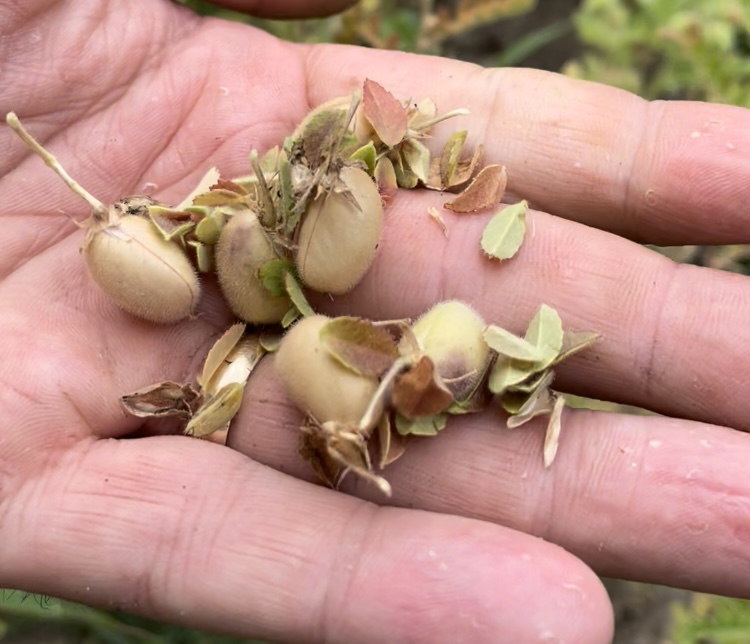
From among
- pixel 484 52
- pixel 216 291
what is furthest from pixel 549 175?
pixel 484 52

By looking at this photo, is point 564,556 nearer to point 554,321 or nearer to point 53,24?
point 554,321

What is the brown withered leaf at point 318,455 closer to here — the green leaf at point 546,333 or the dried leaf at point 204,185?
Answer: the green leaf at point 546,333

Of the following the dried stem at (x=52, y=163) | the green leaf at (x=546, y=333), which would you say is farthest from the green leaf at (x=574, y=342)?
the dried stem at (x=52, y=163)

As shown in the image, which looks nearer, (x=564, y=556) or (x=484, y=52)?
(x=564, y=556)

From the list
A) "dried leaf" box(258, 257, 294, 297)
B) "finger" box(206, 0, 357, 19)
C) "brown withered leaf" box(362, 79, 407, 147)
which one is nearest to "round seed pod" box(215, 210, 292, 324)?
"dried leaf" box(258, 257, 294, 297)

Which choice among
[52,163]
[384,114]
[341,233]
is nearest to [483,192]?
[384,114]

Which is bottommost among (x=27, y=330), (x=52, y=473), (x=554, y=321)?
(x=52, y=473)

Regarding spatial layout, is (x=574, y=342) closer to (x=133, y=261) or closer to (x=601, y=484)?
(x=601, y=484)
